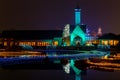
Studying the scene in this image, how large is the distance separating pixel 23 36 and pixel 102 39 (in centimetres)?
1356

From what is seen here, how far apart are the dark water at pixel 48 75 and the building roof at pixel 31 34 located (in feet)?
133

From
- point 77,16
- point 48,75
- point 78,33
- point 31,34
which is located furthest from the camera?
point 31,34

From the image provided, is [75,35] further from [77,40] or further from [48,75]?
[48,75]

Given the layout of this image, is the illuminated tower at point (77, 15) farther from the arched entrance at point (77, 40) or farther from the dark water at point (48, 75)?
the dark water at point (48, 75)

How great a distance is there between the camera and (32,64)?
84.7 ft

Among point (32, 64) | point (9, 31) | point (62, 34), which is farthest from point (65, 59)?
point (9, 31)

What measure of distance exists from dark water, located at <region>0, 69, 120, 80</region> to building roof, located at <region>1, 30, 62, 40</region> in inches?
1598

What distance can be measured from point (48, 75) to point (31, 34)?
146 feet

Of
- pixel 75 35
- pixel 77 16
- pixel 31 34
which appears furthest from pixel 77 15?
pixel 31 34

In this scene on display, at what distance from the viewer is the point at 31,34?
2557 inches

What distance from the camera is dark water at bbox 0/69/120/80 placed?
758 inches

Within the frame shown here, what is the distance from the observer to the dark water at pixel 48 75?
19.3 m

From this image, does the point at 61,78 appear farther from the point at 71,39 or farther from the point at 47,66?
the point at 71,39

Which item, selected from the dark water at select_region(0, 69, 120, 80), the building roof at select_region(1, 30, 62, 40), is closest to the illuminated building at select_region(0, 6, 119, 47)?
the building roof at select_region(1, 30, 62, 40)
